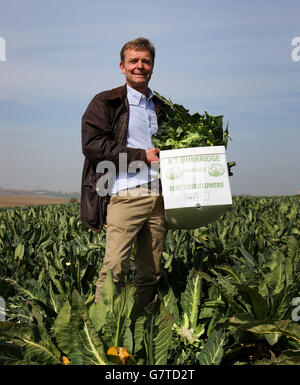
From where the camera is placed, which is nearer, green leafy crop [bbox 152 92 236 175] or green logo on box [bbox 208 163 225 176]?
green logo on box [bbox 208 163 225 176]

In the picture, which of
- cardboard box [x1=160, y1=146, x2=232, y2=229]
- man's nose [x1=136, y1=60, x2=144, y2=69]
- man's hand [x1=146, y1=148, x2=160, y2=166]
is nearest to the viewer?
cardboard box [x1=160, y1=146, x2=232, y2=229]

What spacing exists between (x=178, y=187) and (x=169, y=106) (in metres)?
0.67

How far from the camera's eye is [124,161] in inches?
105

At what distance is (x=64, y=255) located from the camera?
4398mm

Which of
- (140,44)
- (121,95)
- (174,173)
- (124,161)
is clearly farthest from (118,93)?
(174,173)

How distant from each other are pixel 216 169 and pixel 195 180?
0.14 m

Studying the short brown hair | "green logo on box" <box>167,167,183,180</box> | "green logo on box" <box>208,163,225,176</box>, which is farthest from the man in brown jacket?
"green logo on box" <box>208,163,225,176</box>

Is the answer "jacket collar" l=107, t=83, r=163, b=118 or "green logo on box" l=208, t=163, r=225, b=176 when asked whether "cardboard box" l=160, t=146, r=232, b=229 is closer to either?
"green logo on box" l=208, t=163, r=225, b=176

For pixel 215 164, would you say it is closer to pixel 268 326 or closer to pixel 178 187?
pixel 178 187

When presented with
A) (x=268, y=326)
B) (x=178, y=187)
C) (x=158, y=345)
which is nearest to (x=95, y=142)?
(x=178, y=187)

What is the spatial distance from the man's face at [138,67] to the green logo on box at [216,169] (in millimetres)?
708

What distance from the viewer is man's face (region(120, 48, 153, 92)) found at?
2.74 metres

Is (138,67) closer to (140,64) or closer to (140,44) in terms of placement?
(140,64)

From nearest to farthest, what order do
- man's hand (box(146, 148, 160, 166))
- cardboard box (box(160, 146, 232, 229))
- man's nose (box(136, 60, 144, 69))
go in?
cardboard box (box(160, 146, 232, 229)) < man's hand (box(146, 148, 160, 166)) < man's nose (box(136, 60, 144, 69))
